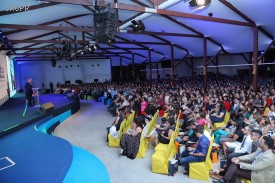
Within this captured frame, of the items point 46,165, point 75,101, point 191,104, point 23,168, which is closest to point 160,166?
point 46,165

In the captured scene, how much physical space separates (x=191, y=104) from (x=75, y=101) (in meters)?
6.40

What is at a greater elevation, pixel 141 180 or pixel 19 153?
pixel 19 153

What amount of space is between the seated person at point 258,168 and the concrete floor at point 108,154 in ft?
2.32

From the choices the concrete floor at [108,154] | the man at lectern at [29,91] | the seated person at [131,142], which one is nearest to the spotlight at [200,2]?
the seated person at [131,142]

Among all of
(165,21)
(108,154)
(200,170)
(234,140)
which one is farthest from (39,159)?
(165,21)

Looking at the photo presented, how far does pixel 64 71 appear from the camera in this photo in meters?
24.7

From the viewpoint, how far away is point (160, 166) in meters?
4.38

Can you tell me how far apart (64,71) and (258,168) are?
78.1 ft

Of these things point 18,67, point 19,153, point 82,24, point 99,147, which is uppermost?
point 82,24

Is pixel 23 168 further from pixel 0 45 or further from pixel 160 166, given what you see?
pixel 0 45

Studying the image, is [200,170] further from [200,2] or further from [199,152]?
[200,2]

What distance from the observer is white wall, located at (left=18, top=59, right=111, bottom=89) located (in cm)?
2347

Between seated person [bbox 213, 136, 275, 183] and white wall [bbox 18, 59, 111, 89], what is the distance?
23.1m

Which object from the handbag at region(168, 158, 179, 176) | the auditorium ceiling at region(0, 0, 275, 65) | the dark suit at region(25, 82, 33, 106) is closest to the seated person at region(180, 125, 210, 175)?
the handbag at region(168, 158, 179, 176)
